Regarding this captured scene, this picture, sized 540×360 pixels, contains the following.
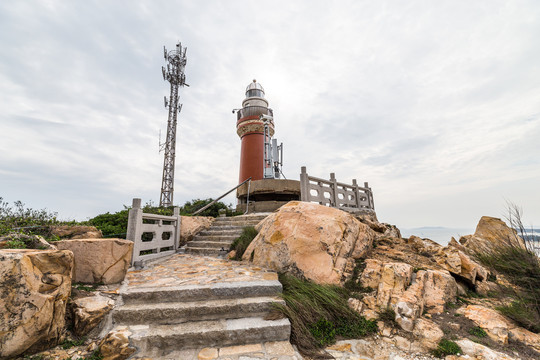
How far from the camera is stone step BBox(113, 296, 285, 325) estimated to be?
2951mm

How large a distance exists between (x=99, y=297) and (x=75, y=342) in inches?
26.0

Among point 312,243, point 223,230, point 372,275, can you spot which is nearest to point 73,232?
point 223,230

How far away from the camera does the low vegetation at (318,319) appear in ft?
9.42

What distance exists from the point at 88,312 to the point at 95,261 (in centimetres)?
118

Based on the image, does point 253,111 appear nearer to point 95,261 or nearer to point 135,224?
point 135,224

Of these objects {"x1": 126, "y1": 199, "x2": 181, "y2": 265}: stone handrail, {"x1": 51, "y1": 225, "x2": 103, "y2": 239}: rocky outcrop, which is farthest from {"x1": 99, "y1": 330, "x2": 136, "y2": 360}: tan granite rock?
{"x1": 51, "y1": 225, "x2": 103, "y2": 239}: rocky outcrop

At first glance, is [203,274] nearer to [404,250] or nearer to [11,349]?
[11,349]

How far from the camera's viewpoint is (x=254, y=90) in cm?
1540

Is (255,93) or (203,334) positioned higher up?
(255,93)

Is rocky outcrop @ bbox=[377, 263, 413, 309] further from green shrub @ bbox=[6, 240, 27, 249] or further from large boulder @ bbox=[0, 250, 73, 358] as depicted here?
green shrub @ bbox=[6, 240, 27, 249]

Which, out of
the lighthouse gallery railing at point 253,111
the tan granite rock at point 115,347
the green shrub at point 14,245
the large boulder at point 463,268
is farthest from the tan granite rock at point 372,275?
the lighthouse gallery railing at point 253,111

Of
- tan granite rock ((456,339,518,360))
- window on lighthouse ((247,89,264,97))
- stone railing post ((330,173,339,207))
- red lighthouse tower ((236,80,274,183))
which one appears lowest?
tan granite rock ((456,339,518,360))

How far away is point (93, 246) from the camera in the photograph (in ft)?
12.6

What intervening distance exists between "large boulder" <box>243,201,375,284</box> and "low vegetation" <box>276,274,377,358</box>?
23.3 inches
